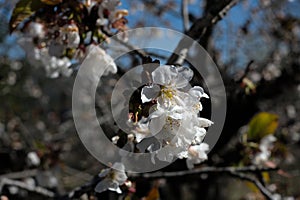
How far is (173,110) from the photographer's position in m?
0.66

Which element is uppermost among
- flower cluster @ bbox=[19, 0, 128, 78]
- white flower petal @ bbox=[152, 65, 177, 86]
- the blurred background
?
white flower petal @ bbox=[152, 65, 177, 86]

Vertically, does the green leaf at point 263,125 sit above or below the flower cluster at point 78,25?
below

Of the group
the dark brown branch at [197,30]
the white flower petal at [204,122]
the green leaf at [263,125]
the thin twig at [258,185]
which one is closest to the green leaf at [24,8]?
the dark brown branch at [197,30]

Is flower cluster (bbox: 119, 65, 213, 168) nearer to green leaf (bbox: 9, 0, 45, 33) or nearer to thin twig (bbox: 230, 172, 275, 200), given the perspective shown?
green leaf (bbox: 9, 0, 45, 33)

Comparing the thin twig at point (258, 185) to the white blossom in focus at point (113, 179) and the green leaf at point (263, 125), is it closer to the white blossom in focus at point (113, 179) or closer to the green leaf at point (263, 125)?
the green leaf at point (263, 125)

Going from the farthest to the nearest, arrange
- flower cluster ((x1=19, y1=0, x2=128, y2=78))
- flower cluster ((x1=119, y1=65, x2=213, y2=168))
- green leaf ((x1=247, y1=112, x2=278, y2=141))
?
green leaf ((x1=247, y1=112, x2=278, y2=141))
flower cluster ((x1=19, y1=0, x2=128, y2=78))
flower cluster ((x1=119, y1=65, x2=213, y2=168))

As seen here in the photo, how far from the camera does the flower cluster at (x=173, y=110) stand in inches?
26.2

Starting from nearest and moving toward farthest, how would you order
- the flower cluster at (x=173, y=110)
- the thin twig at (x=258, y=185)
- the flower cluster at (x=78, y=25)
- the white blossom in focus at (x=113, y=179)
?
the flower cluster at (x=173, y=110)
the white blossom in focus at (x=113, y=179)
the flower cluster at (x=78, y=25)
the thin twig at (x=258, y=185)

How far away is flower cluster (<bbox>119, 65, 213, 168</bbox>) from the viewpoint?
2.18 ft

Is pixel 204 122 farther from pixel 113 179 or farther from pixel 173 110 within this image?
pixel 113 179

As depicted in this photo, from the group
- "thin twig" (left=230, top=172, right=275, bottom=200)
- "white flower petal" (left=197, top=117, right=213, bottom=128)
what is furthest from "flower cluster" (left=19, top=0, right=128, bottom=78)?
"thin twig" (left=230, top=172, right=275, bottom=200)


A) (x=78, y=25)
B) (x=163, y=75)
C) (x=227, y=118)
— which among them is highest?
(x=163, y=75)

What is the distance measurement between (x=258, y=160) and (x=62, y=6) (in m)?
1.20

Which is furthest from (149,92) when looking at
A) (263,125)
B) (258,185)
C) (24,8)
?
(263,125)
